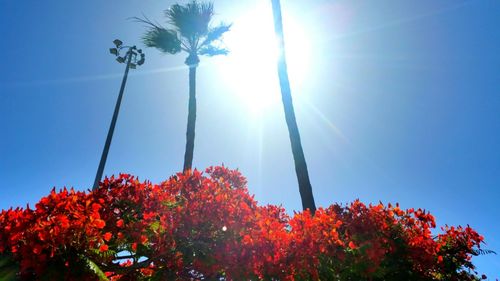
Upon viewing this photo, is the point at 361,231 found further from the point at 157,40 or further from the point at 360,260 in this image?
the point at 157,40

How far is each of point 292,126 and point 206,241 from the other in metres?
5.94

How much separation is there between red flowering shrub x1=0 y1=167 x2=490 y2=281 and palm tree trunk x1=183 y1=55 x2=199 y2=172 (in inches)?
247

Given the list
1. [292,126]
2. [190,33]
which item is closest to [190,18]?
[190,33]

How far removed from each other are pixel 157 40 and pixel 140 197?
40.3 ft

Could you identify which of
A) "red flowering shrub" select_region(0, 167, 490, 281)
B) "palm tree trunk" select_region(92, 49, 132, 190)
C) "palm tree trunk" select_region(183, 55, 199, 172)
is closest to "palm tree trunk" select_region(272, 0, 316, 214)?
"red flowering shrub" select_region(0, 167, 490, 281)

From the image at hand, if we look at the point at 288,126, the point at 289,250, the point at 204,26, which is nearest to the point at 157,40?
the point at 204,26

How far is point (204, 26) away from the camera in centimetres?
1644

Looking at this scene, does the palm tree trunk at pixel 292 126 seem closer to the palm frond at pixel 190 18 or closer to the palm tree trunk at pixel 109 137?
the palm frond at pixel 190 18

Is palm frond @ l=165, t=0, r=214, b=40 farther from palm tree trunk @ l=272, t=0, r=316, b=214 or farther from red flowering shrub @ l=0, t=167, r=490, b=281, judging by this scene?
red flowering shrub @ l=0, t=167, r=490, b=281

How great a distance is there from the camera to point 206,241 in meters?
5.34

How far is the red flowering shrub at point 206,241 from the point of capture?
4074mm

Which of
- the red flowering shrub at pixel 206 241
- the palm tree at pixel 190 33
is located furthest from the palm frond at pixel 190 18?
the red flowering shrub at pixel 206 241

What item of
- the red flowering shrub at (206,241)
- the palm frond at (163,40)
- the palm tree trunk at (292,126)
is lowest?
the red flowering shrub at (206,241)

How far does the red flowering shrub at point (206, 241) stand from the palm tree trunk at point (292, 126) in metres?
2.45
